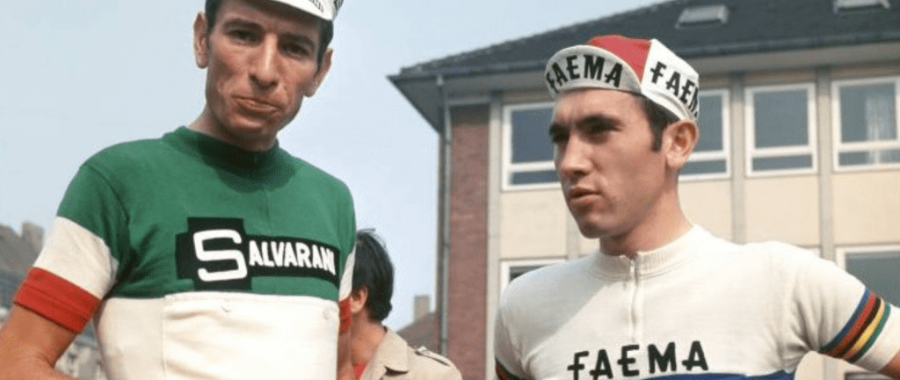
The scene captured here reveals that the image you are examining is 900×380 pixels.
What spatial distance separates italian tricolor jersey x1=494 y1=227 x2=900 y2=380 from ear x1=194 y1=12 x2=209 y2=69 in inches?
50.8

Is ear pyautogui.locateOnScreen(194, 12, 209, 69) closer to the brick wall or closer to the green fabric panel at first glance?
the green fabric panel

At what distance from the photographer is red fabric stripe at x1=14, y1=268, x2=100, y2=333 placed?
3.62 metres

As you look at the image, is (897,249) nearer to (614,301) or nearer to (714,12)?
(714,12)

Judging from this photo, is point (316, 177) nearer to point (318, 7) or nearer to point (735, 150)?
point (318, 7)

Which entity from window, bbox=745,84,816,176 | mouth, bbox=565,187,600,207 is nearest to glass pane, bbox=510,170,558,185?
window, bbox=745,84,816,176

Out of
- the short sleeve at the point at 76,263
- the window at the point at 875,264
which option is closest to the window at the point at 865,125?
the window at the point at 875,264

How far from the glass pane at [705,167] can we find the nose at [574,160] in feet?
96.4

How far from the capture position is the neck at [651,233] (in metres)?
4.54

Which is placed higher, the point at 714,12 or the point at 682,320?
the point at 714,12

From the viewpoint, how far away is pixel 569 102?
4.62 metres

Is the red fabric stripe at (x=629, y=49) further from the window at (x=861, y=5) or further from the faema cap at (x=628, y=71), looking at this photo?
the window at (x=861, y=5)

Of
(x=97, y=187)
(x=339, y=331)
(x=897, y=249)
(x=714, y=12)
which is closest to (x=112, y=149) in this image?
(x=97, y=187)

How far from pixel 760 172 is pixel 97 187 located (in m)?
30.5

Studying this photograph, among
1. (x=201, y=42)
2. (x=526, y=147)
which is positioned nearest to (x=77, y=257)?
(x=201, y=42)
